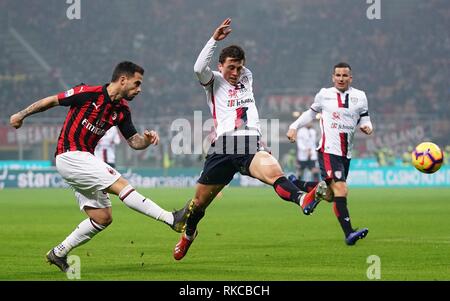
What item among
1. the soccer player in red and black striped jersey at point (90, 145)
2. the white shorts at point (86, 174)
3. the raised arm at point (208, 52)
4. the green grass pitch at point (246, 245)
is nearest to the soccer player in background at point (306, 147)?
the green grass pitch at point (246, 245)

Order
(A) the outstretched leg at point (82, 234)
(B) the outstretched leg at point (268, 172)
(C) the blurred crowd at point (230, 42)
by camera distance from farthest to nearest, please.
A: (C) the blurred crowd at point (230, 42) → (B) the outstretched leg at point (268, 172) → (A) the outstretched leg at point (82, 234)

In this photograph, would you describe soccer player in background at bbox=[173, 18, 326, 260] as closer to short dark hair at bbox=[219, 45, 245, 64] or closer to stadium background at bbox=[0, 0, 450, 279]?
short dark hair at bbox=[219, 45, 245, 64]

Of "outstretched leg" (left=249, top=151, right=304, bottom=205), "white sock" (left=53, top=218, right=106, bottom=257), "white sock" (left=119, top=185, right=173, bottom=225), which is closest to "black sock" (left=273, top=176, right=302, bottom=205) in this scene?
"outstretched leg" (left=249, top=151, right=304, bottom=205)

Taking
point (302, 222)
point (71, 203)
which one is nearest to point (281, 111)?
point (71, 203)

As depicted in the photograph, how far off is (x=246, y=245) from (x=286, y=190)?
286 cm

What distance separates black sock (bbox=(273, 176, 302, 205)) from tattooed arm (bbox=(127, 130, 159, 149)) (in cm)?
134

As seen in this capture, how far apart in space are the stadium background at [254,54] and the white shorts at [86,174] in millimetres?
26344

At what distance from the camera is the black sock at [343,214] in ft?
39.9

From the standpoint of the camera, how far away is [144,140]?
970 cm

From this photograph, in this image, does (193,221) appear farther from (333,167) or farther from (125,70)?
(333,167)

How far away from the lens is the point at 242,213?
1931 cm

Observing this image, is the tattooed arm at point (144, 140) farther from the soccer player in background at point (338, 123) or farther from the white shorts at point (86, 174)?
the soccer player in background at point (338, 123)

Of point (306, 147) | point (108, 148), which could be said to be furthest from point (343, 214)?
point (306, 147)

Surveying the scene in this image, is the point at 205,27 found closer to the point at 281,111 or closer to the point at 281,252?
the point at 281,111
